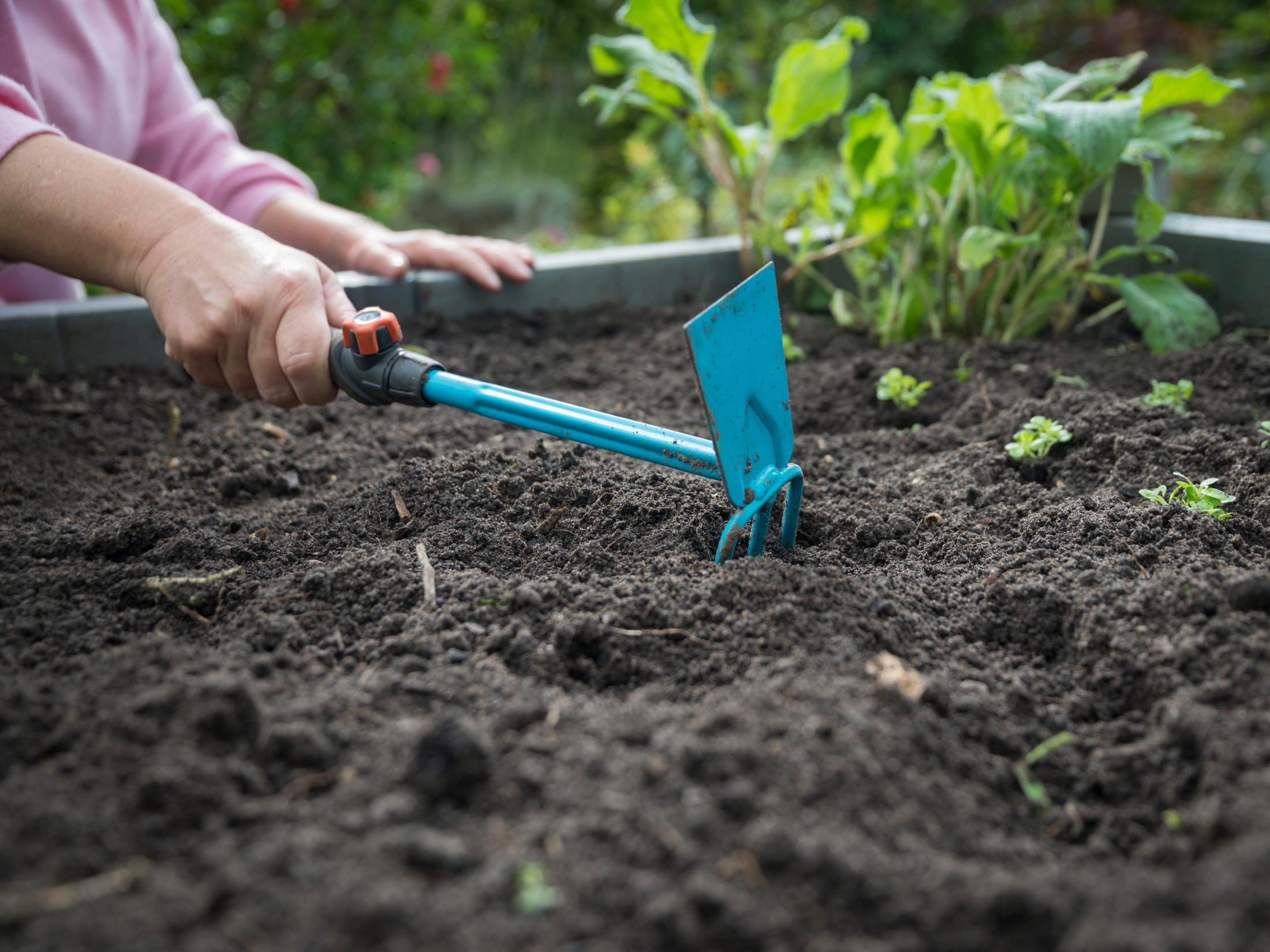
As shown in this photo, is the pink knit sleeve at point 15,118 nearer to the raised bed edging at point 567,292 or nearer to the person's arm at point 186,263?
the person's arm at point 186,263

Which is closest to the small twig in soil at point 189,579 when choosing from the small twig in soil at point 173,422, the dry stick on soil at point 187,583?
the dry stick on soil at point 187,583

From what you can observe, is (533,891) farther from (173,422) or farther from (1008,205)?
(1008,205)

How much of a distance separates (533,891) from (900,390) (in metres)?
1.47

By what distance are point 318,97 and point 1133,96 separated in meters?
3.43

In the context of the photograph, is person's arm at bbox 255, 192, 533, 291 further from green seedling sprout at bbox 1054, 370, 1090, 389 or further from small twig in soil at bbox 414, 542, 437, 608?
green seedling sprout at bbox 1054, 370, 1090, 389

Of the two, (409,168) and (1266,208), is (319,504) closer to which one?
(409,168)

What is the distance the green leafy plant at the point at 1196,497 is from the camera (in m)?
1.42

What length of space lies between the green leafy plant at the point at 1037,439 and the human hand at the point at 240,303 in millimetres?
1209

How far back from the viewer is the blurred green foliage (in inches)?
153

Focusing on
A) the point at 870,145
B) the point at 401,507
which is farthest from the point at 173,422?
the point at 870,145

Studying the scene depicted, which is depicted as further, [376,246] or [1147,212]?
[376,246]

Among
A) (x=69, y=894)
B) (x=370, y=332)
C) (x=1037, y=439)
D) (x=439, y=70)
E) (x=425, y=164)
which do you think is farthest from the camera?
(x=425, y=164)

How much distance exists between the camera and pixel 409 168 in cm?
493

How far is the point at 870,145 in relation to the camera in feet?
7.29
